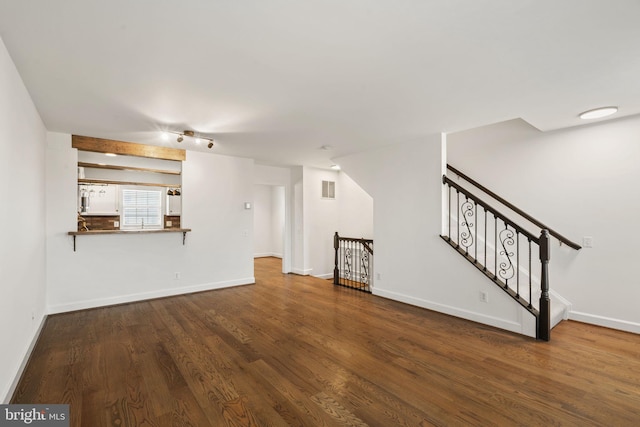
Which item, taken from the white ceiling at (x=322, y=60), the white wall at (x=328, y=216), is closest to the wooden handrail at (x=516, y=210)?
the white ceiling at (x=322, y=60)

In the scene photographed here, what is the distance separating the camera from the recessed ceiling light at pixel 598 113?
320 centimetres

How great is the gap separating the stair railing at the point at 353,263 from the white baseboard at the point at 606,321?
3041 millimetres

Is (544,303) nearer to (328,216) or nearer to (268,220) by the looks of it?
(328,216)

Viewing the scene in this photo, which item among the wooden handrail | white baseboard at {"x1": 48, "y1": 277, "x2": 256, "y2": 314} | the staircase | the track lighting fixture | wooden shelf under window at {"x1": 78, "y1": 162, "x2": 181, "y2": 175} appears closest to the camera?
the staircase

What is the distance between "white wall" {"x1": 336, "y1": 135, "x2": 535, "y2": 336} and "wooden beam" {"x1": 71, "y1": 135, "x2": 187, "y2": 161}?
10.7 feet

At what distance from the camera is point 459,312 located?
3.94m

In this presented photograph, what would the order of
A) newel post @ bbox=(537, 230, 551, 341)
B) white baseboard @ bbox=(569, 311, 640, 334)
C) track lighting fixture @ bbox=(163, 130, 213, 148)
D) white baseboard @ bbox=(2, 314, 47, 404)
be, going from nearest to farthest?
white baseboard @ bbox=(2, 314, 47, 404)
newel post @ bbox=(537, 230, 551, 341)
white baseboard @ bbox=(569, 311, 640, 334)
track lighting fixture @ bbox=(163, 130, 213, 148)

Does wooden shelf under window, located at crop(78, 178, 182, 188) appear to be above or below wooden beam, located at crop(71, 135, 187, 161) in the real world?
below

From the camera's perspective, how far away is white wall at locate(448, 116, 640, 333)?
11.3ft

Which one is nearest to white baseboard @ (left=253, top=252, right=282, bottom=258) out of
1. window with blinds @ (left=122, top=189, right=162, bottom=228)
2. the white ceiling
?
window with blinds @ (left=122, top=189, right=162, bottom=228)

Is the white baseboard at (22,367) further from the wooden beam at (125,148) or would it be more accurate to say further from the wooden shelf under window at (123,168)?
the wooden beam at (125,148)

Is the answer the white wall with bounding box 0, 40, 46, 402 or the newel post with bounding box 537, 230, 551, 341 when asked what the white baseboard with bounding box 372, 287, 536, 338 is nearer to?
the newel post with bounding box 537, 230, 551, 341

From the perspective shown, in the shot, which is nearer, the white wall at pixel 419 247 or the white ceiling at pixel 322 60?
the white ceiling at pixel 322 60

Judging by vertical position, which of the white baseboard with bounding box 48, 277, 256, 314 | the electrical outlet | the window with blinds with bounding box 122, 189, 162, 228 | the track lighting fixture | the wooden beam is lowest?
the white baseboard with bounding box 48, 277, 256, 314
